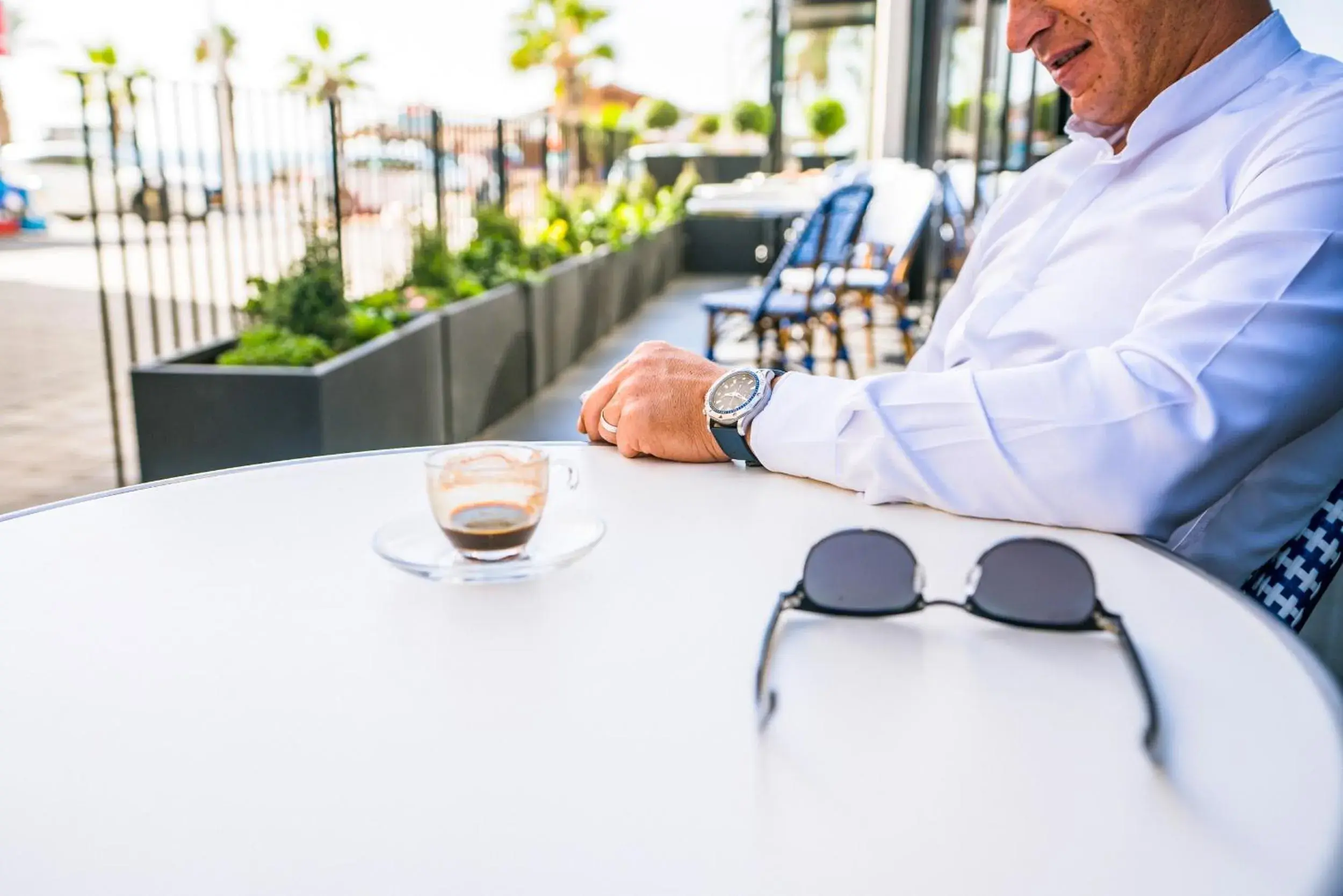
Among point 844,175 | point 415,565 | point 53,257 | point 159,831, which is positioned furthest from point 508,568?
point 53,257

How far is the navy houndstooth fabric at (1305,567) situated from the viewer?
3.47 ft

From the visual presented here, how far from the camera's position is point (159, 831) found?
1.87ft

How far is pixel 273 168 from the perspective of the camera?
4.61 metres

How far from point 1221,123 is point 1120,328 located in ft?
1.06

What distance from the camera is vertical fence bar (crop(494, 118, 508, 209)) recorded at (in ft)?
21.6

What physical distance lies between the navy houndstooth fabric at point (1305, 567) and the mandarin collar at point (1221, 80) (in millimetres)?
591

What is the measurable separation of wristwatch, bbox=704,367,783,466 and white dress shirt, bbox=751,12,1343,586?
0.02m

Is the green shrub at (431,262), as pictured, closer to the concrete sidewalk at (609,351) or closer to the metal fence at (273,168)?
the metal fence at (273,168)

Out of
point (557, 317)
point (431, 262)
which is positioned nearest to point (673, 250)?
point (557, 317)

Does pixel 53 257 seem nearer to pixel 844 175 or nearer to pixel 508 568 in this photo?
pixel 844 175

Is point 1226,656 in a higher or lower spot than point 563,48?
lower

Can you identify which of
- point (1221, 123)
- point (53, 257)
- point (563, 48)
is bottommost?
point (53, 257)

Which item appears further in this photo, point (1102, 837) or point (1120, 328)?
point (1120, 328)

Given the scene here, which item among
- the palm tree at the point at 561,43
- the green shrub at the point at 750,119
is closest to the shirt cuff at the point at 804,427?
the green shrub at the point at 750,119
